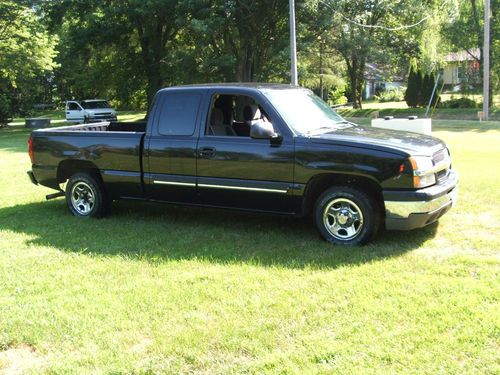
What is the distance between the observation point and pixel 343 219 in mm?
5910

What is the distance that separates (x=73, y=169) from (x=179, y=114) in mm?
2149

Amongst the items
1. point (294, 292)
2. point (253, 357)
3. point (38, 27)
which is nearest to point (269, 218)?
point (294, 292)

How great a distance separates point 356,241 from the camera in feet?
19.2

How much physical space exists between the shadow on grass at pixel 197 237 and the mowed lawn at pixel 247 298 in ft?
0.09

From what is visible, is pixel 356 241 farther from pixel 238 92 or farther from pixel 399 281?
pixel 238 92

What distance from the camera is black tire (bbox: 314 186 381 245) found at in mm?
5781

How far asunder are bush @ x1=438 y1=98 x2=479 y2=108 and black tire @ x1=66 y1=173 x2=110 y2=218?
31.5m

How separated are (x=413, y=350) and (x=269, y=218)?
3989 mm

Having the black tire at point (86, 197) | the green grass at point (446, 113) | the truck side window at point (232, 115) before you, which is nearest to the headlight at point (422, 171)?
the truck side window at point (232, 115)

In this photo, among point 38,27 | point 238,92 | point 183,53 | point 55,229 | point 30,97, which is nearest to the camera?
point 238,92

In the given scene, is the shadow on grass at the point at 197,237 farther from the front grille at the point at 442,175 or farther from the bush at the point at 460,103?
the bush at the point at 460,103

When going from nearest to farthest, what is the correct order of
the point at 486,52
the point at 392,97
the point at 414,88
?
the point at 486,52, the point at 414,88, the point at 392,97

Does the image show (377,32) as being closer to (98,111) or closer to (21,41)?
(98,111)

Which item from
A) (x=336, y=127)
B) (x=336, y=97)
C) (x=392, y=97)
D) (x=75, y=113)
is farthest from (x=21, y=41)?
(x=392, y=97)
